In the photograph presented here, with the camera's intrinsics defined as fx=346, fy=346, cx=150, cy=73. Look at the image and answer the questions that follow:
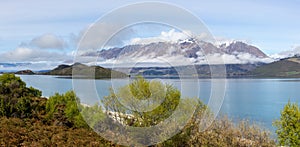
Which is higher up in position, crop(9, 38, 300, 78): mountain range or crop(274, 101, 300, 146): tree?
crop(9, 38, 300, 78): mountain range

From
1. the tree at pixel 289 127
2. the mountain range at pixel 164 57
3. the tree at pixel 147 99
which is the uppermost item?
the mountain range at pixel 164 57

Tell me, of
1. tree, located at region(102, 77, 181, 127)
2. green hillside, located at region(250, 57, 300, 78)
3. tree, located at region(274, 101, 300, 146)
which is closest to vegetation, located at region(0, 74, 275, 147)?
tree, located at region(102, 77, 181, 127)

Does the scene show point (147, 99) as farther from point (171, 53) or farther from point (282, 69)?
point (282, 69)

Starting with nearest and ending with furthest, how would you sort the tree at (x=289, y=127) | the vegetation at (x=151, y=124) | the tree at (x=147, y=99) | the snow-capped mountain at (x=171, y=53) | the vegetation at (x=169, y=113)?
the snow-capped mountain at (x=171, y=53) < the tree at (x=147, y=99) < the vegetation at (x=169, y=113) < the vegetation at (x=151, y=124) < the tree at (x=289, y=127)

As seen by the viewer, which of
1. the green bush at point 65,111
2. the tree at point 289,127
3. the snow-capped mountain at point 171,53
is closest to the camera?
the snow-capped mountain at point 171,53

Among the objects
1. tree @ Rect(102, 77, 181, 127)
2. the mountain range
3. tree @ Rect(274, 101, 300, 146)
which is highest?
the mountain range

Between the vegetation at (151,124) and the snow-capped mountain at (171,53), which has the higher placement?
the snow-capped mountain at (171,53)

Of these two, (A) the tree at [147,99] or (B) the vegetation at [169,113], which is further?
(B) the vegetation at [169,113]

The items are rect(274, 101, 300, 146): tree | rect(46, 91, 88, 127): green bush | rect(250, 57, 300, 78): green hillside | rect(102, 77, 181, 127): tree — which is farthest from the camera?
rect(250, 57, 300, 78): green hillside

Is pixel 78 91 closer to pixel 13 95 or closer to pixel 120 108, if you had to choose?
pixel 120 108

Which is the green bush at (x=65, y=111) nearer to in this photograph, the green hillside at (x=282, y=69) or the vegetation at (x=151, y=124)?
the vegetation at (x=151, y=124)

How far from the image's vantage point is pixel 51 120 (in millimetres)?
20406

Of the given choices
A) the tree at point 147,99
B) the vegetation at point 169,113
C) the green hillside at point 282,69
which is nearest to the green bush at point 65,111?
the vegetation at point 169,113

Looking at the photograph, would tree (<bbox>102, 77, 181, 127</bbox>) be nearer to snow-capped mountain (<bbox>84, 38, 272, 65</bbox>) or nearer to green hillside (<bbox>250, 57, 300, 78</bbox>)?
snow-capped mountain (<bbox>84, 38, 272, 65</bbox>)
